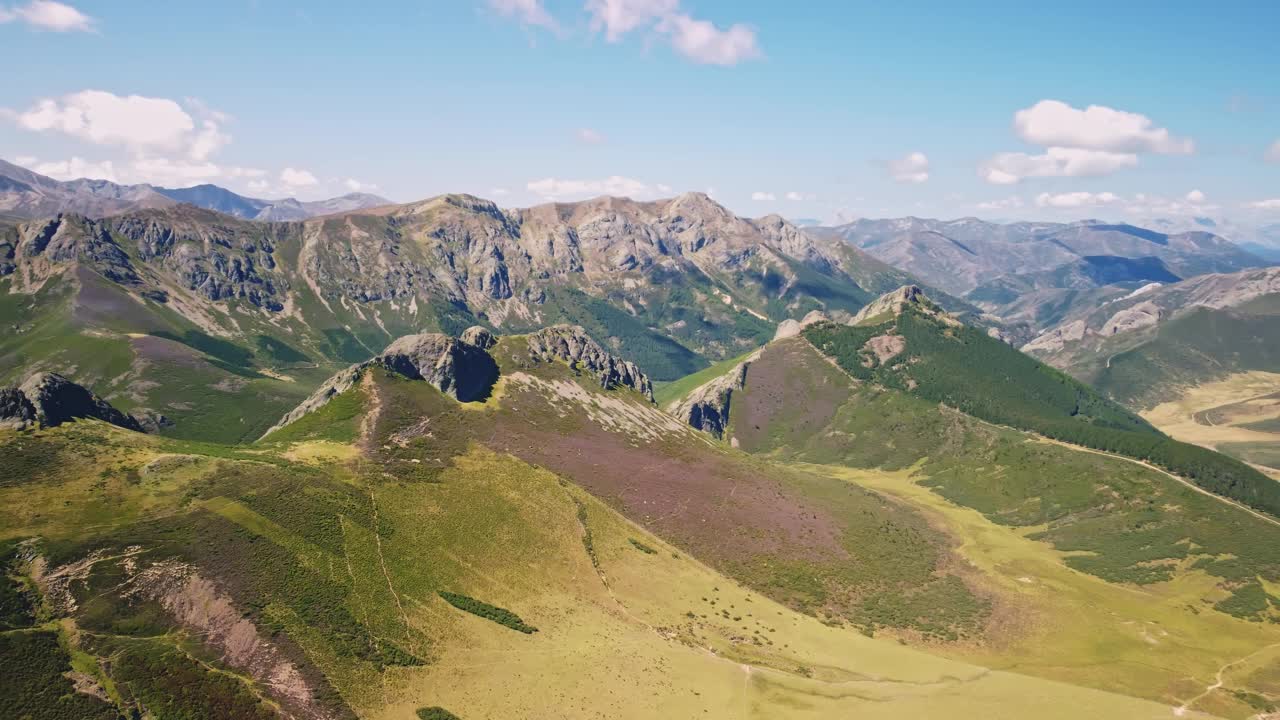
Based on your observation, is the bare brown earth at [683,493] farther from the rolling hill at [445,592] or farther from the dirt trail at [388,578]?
the dirt trail at [388,578]

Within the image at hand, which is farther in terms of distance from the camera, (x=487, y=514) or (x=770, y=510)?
(x=770, y=510)

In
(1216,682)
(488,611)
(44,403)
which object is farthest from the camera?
(1216,682)

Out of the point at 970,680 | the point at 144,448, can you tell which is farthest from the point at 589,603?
the point at 144,448

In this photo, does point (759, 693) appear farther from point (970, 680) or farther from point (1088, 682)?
point (1088, 682)

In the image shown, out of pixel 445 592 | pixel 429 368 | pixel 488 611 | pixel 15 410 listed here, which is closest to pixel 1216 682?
pixel 488 611

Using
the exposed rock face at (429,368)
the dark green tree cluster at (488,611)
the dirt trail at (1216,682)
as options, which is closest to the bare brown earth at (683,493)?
the exposed rock face at (429,368)

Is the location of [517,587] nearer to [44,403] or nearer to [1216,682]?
[44,403]

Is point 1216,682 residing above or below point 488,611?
below
